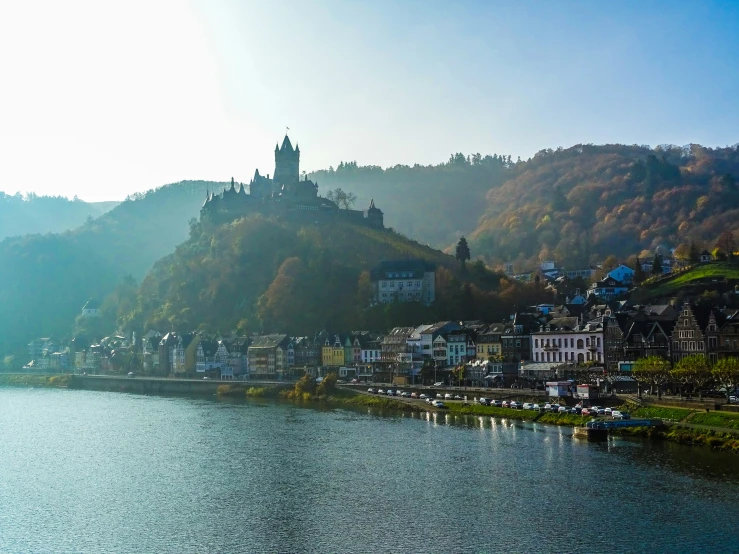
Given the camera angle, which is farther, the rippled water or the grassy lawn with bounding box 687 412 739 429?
the grassy lawn with bounding box 687 412 739 429

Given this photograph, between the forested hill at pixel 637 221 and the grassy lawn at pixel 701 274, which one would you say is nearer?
the grassy lawn at pixel 701 274

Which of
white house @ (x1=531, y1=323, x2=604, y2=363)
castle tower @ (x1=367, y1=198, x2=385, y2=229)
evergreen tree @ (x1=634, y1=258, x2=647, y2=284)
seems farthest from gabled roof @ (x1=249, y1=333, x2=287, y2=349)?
evergreen tree @ (x1=634, y1=258, x2=647, y2=284)

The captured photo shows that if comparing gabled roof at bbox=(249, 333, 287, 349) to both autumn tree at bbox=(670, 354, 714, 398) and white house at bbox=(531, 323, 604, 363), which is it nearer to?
white house at bbox=(531, 323, 604, 363)

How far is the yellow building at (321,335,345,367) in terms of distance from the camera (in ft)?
355

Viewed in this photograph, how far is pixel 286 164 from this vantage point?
164 m

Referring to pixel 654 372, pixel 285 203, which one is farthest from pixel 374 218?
pixel 654 372

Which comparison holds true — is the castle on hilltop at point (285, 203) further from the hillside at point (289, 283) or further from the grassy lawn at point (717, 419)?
the grassy lawn at point (717, 419)

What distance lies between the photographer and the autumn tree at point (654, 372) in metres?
65.6

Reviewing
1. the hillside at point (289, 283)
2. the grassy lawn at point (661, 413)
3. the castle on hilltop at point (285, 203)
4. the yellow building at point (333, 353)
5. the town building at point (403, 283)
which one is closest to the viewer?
the grassy lawn at point (661, 413)

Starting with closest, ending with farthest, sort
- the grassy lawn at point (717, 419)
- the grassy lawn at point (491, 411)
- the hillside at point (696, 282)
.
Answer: the grassy lawn at point (717, 419)
the grassy lawn at point (491, 411)
the hillside at point (696, 282)

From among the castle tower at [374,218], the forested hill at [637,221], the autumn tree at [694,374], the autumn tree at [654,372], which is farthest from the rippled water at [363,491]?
the forested hill at [637,221]

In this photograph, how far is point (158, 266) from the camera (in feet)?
532

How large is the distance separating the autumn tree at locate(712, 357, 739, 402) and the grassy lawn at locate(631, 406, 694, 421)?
3657 mm

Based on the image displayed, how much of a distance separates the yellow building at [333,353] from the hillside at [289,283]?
7.01 m
